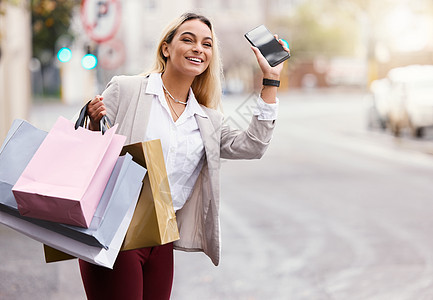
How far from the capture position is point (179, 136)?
2916mm

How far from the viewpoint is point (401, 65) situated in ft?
121

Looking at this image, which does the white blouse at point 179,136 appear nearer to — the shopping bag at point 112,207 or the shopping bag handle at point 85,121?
the shopping bag handle at point 85,121

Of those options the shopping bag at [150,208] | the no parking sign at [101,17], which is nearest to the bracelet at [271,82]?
the shopping bag at [150,208]

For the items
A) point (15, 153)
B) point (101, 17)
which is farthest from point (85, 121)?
point (101, 17)

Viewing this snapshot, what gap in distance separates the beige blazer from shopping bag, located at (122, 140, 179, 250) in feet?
0.90

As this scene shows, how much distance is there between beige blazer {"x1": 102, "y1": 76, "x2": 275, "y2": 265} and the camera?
2891 mm

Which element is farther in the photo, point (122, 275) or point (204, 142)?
point (204, 142)

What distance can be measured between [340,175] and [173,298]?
821 cm

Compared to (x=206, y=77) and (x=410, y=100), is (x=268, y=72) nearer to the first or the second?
(x=206, y=77)

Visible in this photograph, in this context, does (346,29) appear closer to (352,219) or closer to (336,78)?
(336,78)

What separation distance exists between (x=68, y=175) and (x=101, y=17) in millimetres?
7833

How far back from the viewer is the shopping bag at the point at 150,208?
2.54 metres

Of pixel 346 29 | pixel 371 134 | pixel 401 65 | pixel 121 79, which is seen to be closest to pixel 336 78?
pixel 346 29

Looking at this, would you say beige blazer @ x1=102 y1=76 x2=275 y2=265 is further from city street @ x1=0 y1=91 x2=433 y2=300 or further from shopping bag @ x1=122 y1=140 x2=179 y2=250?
shopping bag @ x1=122 y1=140 x2=179 y2=250
